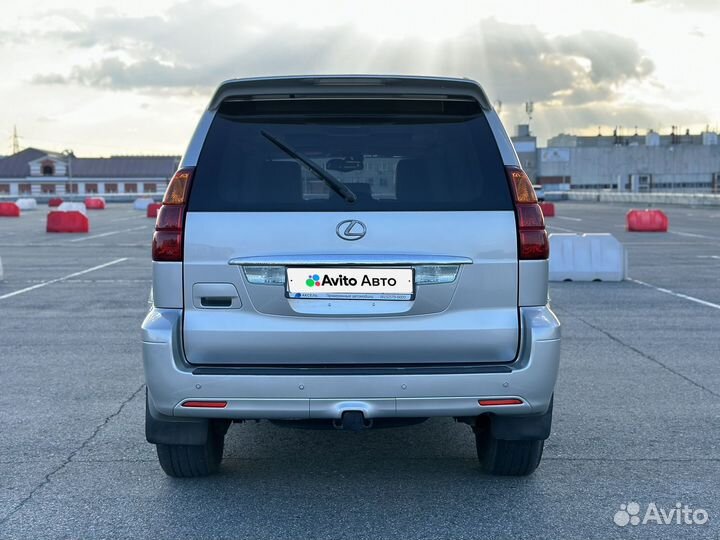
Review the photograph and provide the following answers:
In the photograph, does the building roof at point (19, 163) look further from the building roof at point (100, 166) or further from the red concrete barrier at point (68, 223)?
the red concrete barrier at point (68, 223)

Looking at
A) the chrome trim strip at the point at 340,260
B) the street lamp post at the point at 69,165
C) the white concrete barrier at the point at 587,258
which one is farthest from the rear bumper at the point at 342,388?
the street lamp post at the point at 69,165

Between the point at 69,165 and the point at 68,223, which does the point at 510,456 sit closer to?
→ the point at 68,223

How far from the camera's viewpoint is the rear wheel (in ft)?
14.9

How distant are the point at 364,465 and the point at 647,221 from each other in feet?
81.8

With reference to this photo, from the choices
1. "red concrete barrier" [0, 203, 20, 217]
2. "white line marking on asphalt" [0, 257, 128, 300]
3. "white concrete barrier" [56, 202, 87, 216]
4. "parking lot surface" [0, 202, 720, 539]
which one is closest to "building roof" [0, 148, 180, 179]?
"red concrete barrier" [0, 203, 20, 217]

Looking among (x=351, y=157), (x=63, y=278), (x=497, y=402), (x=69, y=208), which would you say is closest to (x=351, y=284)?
(x=351, y=157)

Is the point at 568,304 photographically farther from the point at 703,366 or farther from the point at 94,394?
the point at 94,394

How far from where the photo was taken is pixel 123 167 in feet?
384

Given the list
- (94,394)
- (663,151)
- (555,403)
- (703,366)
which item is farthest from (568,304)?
(663,151)

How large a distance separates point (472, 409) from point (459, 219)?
0.80 metres

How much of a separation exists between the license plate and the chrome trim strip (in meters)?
0.03

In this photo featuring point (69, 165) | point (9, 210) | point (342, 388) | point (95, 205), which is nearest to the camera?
point (342, 388)

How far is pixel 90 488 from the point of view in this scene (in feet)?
14.9

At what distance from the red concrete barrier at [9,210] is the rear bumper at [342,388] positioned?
45.4 m
